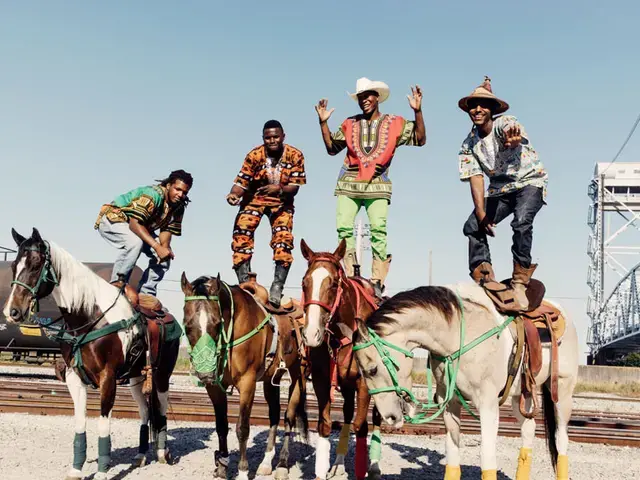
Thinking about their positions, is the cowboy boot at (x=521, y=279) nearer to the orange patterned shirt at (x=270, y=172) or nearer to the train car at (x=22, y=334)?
the orange patterned shirt at (x=270, y=172)

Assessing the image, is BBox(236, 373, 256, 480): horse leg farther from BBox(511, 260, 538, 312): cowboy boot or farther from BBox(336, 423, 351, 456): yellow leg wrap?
BBox(511, 260, 538, 312): cowboy boot

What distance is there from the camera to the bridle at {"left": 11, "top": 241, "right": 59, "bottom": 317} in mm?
7923

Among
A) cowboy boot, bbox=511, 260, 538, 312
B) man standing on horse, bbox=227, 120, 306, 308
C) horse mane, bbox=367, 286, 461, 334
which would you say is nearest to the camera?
horse mane, bbox=367, 286, 461, 334

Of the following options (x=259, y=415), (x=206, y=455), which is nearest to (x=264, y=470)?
(x=206, y=455)

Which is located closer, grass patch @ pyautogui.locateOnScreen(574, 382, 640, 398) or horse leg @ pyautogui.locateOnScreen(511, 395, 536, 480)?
horse leg @ pyautogui.locateOnScreen(511, 395, 536, 480)

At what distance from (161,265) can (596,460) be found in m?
7.26

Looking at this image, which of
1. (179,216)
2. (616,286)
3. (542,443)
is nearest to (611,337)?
(616,286)

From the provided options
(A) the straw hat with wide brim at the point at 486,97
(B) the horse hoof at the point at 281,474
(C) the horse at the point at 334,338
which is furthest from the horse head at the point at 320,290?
(B) the horse hoof at the point at 281,474

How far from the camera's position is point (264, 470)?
902 cm

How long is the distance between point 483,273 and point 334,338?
184 centimetres

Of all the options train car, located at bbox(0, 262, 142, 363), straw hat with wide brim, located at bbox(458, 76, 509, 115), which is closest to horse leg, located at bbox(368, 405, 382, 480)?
straw hat with wide brim, located at bbox(458, 76, 509, 115)

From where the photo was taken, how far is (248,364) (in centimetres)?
848

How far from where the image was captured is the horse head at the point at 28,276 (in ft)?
25.6

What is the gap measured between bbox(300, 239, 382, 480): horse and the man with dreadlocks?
2.95 meters
